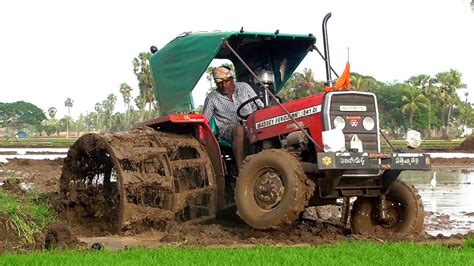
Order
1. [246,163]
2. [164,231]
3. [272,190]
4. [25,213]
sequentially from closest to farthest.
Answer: [272,190], [246,163], [164,231], [25,213]

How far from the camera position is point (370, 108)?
8.41 m

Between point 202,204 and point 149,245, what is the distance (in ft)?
6.48

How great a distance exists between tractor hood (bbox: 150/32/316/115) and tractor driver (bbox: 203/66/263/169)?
14.6 inches

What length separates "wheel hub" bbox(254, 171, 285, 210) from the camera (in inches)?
317

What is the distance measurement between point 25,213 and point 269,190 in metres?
3.23

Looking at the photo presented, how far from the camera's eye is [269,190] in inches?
320

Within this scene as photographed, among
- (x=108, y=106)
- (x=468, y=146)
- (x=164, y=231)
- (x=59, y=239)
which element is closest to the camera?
(x=59, y=239)

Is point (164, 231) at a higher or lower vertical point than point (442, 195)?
higher

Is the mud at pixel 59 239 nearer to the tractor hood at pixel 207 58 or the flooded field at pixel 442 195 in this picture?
the tractor hood at pixel 207 58

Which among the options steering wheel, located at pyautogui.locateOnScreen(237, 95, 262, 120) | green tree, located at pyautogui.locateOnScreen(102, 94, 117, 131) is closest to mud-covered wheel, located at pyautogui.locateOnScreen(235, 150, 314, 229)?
steering wheel, located at pyautogui.locateOnScreen(237, 95, 262, 120)

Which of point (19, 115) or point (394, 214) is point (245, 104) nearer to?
point (394, 214)

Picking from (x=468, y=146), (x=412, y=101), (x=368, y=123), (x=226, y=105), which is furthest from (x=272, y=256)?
(x=412, y=101)

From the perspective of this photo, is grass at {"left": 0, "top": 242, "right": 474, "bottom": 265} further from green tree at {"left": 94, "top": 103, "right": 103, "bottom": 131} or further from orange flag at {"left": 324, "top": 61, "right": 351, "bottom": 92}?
green tree at {"left": 94, "top": 103, "right": 103, "bottom": 131}

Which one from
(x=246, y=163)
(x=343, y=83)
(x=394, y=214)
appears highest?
(x=343, y=83)
